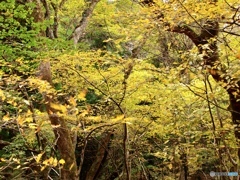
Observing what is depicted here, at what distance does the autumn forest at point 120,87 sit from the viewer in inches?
A: 147

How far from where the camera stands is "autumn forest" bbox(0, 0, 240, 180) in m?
3.75

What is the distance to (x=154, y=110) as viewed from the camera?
6660mm

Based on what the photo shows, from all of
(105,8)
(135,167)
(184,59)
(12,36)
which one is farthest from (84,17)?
(135,167)

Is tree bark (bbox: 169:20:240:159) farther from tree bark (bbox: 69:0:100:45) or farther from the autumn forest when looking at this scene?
tree bark (bbox: 69:0:100:45)

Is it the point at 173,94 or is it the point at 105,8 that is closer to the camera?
the point at 173,94

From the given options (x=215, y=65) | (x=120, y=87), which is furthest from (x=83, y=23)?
(x=215, y=65)

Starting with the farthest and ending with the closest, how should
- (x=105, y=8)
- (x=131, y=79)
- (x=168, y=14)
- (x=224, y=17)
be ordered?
(x=105, y=8) → (x=131, y=79) → (x=168, y=14) → (x=224, y=17)

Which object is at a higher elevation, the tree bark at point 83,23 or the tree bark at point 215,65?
the tree bark at point 83,23

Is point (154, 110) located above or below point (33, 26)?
below

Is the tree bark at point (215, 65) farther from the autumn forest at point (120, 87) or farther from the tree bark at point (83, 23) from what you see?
the tree bark at point (83, 23)

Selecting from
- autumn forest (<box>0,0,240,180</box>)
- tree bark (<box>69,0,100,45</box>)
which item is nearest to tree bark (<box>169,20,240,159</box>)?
autumn forest (<box>0,0,240,180</box>)

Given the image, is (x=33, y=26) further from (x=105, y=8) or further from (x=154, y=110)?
(x=105, y=8)

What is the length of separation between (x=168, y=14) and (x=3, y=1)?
2234 mm

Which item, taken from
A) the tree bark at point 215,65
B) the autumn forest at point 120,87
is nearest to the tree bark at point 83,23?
the autumn forest at point 120,87
